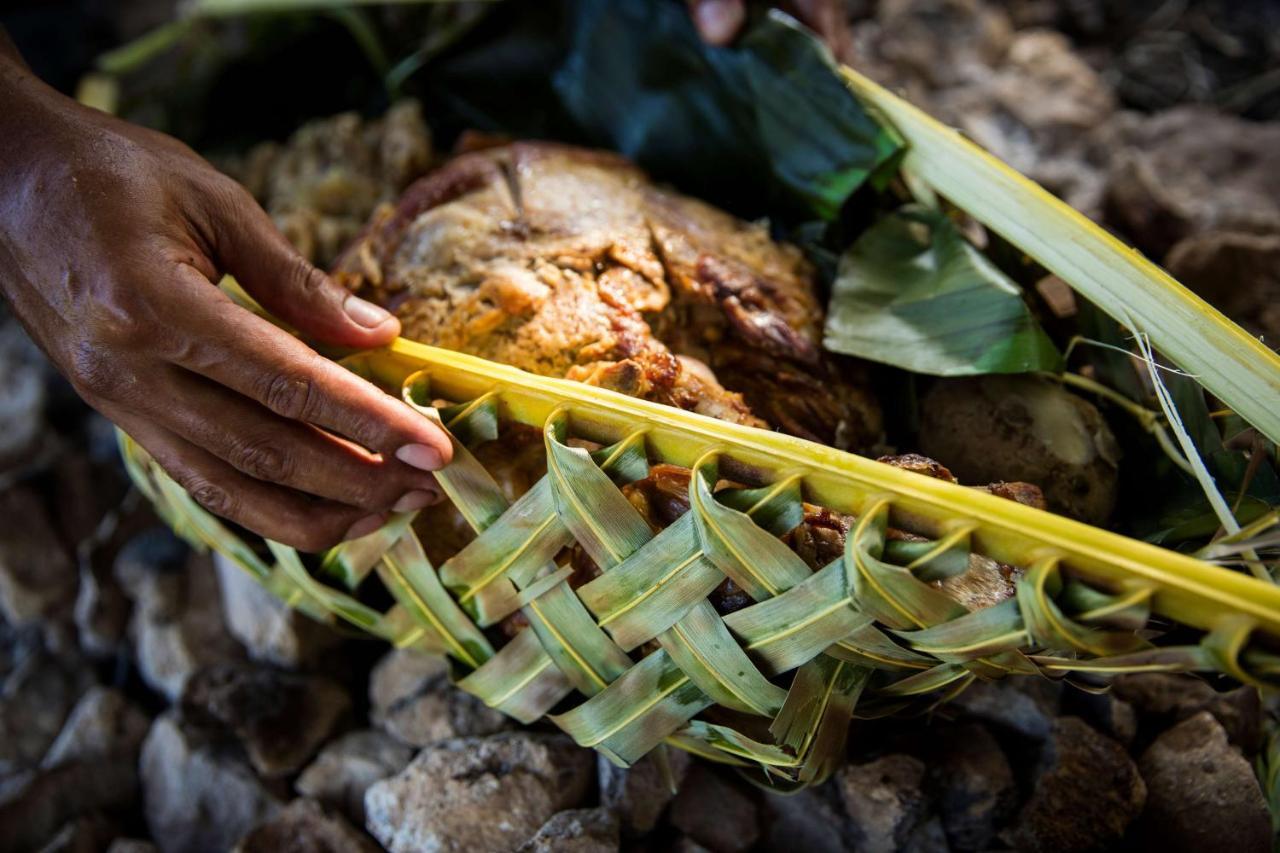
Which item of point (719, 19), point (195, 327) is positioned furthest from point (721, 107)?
point (195, 327)

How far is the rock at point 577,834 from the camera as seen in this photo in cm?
160

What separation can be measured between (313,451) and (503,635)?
551 mm

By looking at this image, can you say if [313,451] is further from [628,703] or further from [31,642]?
[31,642]

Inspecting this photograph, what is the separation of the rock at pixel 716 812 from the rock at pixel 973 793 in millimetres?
378

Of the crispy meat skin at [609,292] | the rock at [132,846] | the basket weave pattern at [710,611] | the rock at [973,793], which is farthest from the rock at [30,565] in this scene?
the rock at [973,793]

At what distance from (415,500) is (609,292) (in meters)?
0.57

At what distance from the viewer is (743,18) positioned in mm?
2248

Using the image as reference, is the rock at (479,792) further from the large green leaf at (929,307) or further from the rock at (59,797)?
the large green leaf at (929,307)

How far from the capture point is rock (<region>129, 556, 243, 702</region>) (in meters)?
2.31

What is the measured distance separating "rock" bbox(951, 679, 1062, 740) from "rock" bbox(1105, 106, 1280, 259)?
1.47 meters

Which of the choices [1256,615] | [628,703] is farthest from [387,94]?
[1256,615]

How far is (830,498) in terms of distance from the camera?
1.36 metres

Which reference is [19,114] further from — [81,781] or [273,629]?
[81,781]

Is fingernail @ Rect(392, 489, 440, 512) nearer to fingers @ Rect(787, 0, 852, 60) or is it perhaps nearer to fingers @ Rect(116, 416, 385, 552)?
fingers @ Rect(116, 416, 385, 552)
